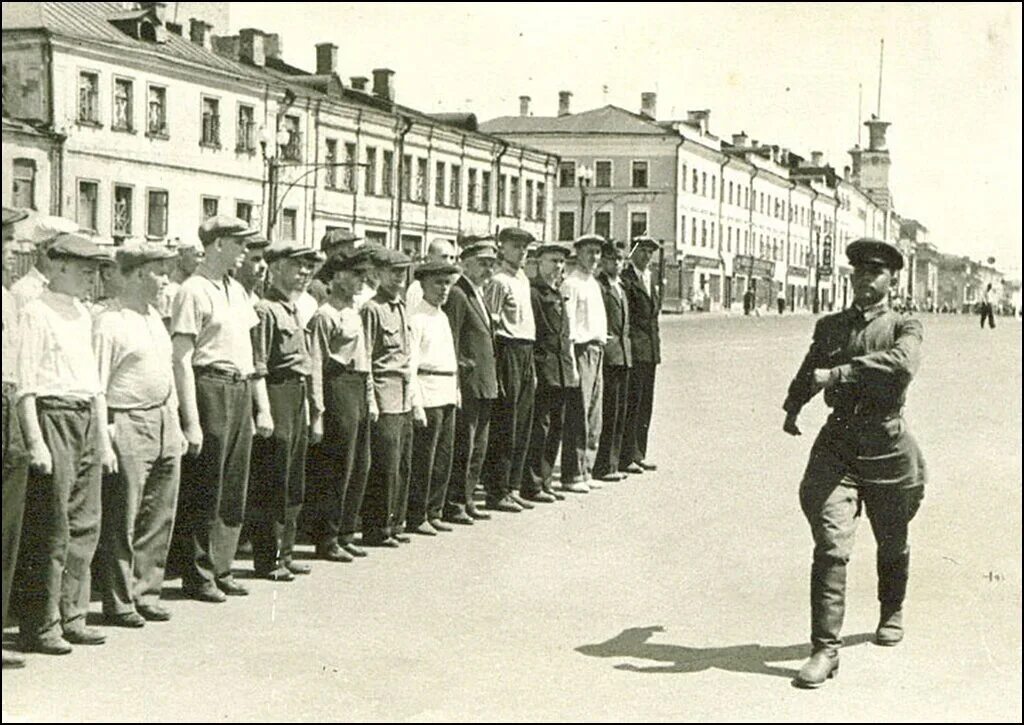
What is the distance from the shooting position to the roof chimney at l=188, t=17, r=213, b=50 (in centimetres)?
4622

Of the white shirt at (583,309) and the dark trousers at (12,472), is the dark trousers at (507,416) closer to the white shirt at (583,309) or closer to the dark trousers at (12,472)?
the white shirt at (583,309)

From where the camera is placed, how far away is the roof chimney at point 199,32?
4622cm

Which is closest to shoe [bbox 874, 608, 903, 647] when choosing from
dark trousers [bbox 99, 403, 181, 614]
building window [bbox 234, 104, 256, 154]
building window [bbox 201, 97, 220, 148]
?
dark trousers [bbox 99, 403, 181, 614]

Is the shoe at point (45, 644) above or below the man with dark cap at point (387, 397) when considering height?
below

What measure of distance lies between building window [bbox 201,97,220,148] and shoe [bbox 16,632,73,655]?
37.1 m

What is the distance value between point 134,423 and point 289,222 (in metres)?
39.7

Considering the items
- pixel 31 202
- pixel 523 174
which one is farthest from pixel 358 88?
pixel 31 202

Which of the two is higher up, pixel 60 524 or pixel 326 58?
pixel 326 58

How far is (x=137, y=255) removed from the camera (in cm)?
598

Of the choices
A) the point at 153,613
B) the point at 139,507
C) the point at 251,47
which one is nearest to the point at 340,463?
the point at 139,507

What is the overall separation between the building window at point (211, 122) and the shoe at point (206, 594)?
1421 inches

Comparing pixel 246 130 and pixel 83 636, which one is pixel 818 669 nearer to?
pixel 83 636

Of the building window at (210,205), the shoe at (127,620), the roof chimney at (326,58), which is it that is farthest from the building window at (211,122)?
the shoe at (127,620)

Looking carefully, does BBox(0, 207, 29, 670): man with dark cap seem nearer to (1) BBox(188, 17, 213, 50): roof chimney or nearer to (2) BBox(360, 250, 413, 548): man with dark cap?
(2) BBox(360, 250, 413, 548): man with dark cap
